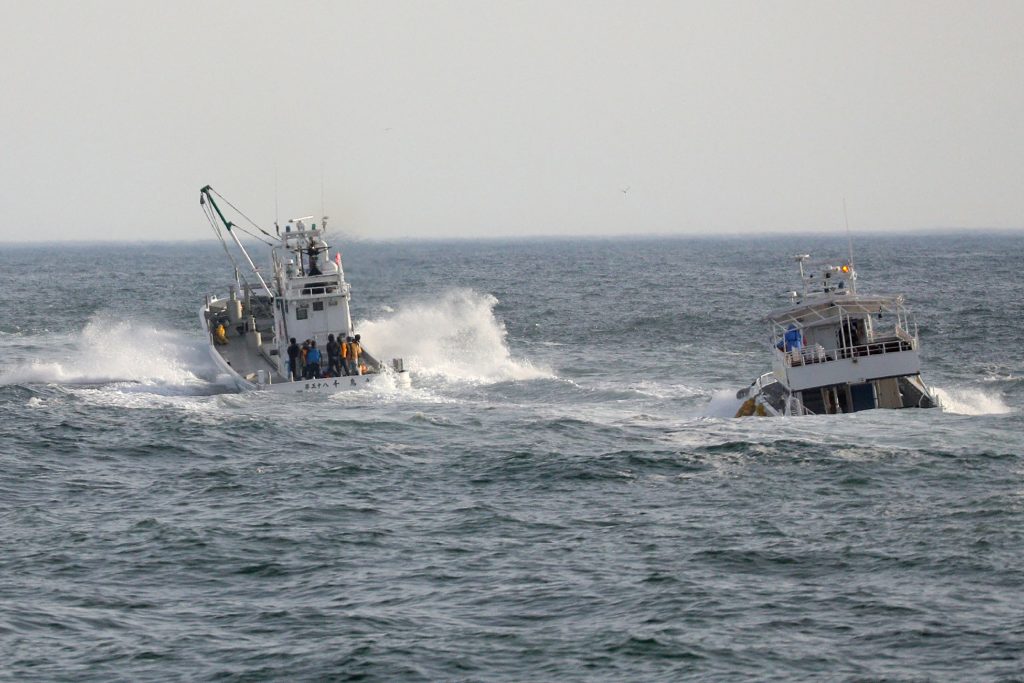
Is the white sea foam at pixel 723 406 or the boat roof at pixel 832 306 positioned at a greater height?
the boat roof at pixel 832 306

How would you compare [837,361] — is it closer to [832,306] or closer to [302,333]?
[832,306]

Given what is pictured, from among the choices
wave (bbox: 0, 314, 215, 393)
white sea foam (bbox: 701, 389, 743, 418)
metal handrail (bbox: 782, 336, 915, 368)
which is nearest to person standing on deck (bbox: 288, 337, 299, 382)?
wave (bbox: 0, 314, 215, 393)

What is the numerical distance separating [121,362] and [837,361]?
3187 centimetres

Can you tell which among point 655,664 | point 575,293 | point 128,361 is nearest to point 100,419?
point 128,361

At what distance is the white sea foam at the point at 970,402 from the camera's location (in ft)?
146

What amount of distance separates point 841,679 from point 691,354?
43861 millimetres

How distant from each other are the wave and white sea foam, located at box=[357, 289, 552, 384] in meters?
9.17

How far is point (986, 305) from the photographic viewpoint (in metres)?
86.1

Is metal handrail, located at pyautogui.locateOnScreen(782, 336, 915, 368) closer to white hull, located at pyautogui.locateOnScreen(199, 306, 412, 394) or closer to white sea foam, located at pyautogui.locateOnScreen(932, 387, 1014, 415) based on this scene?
white sea foam, located at pyautogui.locateOnScreen(932, 387, 1014, 415)

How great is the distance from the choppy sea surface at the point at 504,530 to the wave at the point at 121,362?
369 mm

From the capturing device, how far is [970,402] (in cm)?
4684

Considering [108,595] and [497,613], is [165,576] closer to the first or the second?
[108,595]

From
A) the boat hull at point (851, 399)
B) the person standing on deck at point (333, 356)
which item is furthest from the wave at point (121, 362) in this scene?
the boat hull at point (851, 399)

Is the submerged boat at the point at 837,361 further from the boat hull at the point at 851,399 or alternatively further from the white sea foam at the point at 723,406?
the white sea foam at the point at 723,406
